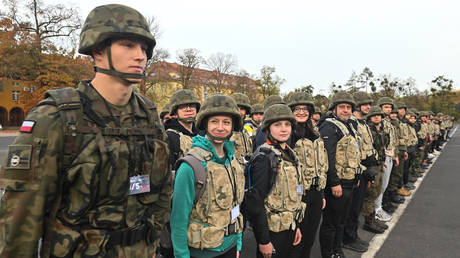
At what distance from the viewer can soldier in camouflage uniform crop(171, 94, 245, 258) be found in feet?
7.18

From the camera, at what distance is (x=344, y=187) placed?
13.9ft

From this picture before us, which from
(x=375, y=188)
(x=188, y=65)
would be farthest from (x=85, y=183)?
(x=188, y=65)

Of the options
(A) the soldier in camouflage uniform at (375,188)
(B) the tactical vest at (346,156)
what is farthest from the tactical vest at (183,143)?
(A) the soldier in camouflage uniform at (375,188)

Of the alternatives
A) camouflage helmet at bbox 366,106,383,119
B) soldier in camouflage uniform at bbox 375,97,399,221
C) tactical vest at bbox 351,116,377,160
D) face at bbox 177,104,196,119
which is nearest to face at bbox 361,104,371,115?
camouflage helmet at bbox 366,106,383,119

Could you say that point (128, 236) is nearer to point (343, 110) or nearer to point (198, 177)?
point (198, 177)

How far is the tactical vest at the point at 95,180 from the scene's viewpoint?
4.72ft

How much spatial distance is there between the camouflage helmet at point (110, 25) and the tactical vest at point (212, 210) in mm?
1114

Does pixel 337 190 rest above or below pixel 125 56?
below

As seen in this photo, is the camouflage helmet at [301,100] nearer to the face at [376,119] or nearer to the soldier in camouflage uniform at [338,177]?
the soldier in camouflage uniform at [338,177]

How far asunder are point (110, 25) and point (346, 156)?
3.87 meters

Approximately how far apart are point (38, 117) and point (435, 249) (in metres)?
5.92

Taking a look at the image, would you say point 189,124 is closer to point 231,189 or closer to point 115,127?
point 231,189

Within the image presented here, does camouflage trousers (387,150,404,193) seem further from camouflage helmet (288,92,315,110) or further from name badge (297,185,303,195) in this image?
name badge (297,185,303,195)

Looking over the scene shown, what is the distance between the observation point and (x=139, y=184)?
1669 mm
